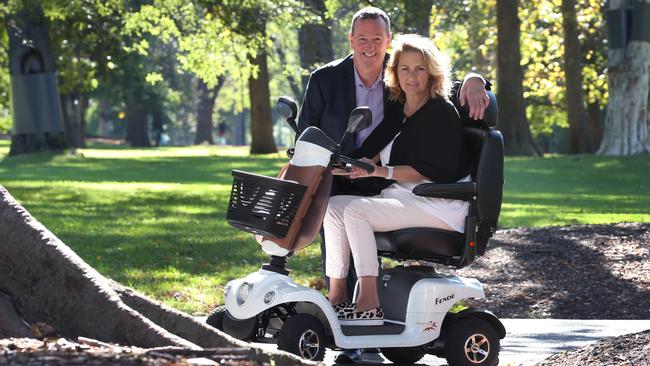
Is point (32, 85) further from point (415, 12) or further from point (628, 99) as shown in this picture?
point (628, 99)

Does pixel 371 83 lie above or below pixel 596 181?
above

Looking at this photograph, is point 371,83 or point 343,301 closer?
point 343,301

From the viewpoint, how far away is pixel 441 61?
6867 millimetres

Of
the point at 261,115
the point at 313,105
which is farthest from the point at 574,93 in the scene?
→ the point at 313,105

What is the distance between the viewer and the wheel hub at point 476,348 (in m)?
6.78

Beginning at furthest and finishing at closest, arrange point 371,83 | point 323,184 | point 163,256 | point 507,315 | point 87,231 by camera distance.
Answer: point 87,231 → point 163,256 → point 507,315 → point 371,83 → point 323,184

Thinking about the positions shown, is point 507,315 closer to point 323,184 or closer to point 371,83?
point 371,83

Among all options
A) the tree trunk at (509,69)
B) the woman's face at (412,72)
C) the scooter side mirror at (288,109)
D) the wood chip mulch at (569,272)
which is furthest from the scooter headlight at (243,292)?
the tree trunk at (509,69)

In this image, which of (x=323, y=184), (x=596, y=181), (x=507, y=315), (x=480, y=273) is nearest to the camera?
(x=323, y=184)

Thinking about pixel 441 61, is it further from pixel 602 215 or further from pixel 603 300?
pixel 602 215

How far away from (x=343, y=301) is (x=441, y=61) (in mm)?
1287

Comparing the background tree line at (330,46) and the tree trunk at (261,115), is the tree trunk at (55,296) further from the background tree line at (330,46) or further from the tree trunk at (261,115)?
the tree trunk at (261,115)

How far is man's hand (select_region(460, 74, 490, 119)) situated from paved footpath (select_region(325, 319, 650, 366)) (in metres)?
1.28

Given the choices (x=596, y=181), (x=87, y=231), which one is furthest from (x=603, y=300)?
(x=596, y=181)
